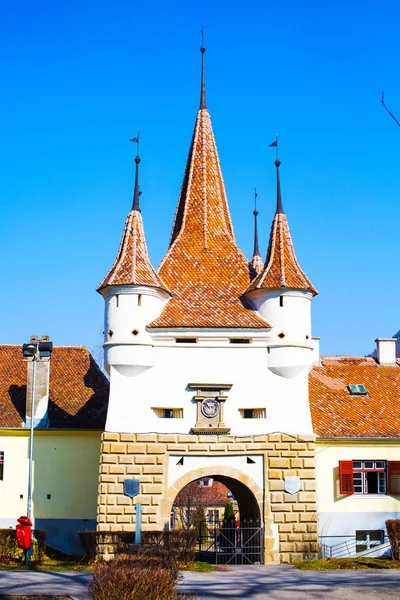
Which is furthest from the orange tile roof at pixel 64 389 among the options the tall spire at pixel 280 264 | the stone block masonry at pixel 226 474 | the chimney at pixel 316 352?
the chimney at pixel 316 352

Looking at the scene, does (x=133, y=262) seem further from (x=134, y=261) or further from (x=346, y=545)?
(x=346, y=545)

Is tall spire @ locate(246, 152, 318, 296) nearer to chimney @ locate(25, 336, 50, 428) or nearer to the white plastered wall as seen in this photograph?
the white plastered wall

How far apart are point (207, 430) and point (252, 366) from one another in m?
2.83

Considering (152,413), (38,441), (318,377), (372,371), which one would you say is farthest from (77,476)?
(372,371)

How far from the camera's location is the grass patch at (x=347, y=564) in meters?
23.8

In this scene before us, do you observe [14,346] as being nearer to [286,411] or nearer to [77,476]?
[77,476]

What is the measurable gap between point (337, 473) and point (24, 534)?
487 inches

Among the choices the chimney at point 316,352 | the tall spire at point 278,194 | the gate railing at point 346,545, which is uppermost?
the tall spire at point 278,194

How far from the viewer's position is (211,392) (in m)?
28.7

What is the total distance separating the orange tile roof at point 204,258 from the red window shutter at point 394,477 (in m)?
7.27

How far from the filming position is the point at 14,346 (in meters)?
36.2

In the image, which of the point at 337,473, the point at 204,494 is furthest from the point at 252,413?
the point at 204,494

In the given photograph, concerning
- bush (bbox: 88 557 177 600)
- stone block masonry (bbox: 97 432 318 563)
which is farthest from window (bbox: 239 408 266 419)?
bush (bbox: 88 557 177 600)

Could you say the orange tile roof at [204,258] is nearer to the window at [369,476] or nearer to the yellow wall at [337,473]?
the yellow wall at [337,473]
